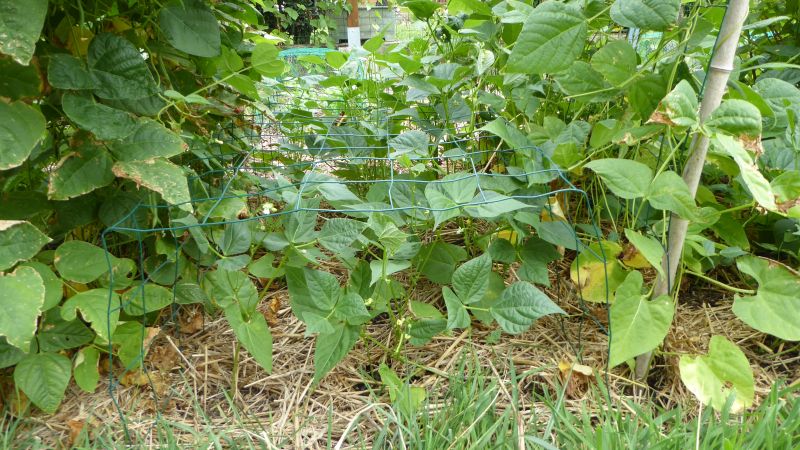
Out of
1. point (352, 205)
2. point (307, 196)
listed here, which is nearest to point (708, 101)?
point (352, 205)

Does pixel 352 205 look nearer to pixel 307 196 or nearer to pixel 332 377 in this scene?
pixel 307 196

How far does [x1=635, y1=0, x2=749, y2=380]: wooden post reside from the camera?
31.1 inches

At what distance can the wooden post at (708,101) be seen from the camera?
31.1 inches

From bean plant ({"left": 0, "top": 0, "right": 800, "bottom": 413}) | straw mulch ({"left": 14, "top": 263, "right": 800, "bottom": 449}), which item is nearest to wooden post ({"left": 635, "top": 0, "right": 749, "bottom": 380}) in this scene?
bean plant ({"left": 0, "top": 0, "right": 800, "bottom": 413})

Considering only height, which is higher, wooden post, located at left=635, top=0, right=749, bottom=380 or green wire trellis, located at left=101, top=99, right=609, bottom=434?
wooden post, located at left=635, top=0, right=749, bottom=380

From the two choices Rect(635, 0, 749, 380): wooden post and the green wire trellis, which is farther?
the green wire trellis

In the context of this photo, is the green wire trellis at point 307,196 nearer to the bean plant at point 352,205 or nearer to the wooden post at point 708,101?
the bean plant at point 352,205

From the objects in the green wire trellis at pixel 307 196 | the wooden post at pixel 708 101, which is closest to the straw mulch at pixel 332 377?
the green wire trellis at pixel 307 196

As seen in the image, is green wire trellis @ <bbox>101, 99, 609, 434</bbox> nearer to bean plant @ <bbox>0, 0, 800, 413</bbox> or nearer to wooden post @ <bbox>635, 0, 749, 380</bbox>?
bean plant @ <bbox>0, 0, 800, 413</bbox>

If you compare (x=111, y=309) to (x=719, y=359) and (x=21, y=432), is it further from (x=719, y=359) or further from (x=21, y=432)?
(x=719, y=359)

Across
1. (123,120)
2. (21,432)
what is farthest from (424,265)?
(21,432)

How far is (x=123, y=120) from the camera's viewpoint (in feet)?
2.77

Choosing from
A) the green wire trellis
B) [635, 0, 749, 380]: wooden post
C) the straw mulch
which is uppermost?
[635, 0, 749, 380]: wooden post

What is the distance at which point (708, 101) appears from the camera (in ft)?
2.74
